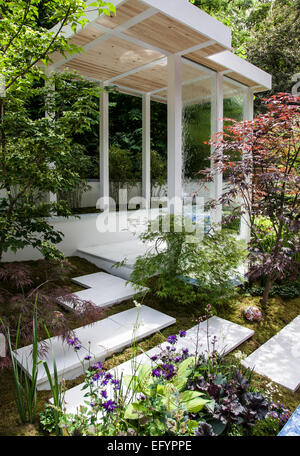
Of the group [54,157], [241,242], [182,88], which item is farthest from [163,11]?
[241,242]

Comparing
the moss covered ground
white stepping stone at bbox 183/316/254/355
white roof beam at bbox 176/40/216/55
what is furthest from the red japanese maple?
white roof beam at bbox 176/40/216/55

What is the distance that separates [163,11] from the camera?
3.20m

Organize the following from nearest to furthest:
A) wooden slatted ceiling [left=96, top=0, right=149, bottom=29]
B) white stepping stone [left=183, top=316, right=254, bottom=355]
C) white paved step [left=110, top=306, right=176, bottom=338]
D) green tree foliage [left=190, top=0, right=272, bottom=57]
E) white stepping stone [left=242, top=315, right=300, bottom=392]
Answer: white stepping stone [left=242, top=315, right=300, bottom=392] → white stepping stone [left=183, top=316, right=254, bottom=355] → white paved step [left=110, top=306, right=176, bottom=338] → wooden slatted ceiling [left=96, top=0, right=149, bottom=29] → green tree foliage [left=190, top=0, right=272, bottom=57]

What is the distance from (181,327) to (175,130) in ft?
8.69

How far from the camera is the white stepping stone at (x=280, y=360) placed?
96.6 inches

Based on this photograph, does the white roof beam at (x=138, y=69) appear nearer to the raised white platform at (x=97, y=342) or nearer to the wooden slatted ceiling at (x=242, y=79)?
the wooden slatted ceiling at (x=242, y=79)

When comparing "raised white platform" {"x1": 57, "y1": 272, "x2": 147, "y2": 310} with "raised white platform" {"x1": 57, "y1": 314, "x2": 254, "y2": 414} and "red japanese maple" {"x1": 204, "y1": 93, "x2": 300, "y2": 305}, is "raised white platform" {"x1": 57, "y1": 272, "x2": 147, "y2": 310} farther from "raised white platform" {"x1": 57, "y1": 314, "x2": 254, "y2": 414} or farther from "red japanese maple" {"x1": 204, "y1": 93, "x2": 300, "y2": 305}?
"red japanese maple" {"x1": 204, "y1": 93, "x2": 300, "y2": 305}

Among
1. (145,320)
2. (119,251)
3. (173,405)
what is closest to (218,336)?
(145,320)

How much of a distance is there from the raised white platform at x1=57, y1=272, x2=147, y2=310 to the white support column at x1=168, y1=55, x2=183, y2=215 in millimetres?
1251

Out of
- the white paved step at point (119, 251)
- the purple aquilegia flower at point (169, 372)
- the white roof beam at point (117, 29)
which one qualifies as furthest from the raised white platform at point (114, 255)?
the white roof beam at point (117, 29)

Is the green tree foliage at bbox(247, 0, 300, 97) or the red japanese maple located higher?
the green tree foliage at bbox(247, 0, 300, 97)

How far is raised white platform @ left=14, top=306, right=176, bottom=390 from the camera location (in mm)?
2287

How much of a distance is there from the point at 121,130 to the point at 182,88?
484 centimetres

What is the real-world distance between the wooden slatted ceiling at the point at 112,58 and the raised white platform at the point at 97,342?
135 inches
